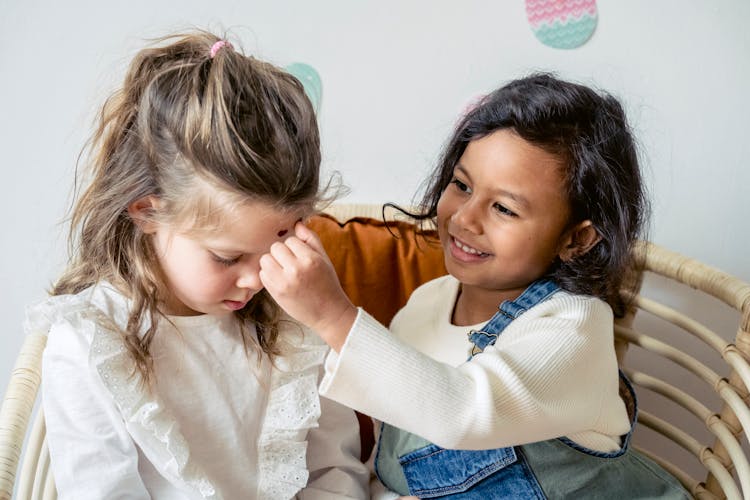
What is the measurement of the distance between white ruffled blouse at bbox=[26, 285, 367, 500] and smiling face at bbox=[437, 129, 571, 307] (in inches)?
8.0

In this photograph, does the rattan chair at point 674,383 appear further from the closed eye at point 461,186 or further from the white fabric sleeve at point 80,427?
the closed eye at point 461,186

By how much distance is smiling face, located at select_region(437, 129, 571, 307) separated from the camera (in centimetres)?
93

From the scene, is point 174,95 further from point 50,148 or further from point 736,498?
point 736,498

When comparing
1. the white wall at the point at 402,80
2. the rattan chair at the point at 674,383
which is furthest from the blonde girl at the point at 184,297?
the white wall at the point at 402,80

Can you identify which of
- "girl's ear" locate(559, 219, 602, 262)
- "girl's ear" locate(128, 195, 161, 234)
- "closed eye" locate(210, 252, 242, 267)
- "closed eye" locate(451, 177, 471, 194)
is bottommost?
"girl's ear" locate(559, 219, 602, 262)

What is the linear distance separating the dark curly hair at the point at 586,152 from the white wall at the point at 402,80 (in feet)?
1.07

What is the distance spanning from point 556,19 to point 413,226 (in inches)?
15.3

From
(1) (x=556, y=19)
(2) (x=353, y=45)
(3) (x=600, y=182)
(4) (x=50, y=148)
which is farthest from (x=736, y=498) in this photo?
(4) (x=50, y=148)

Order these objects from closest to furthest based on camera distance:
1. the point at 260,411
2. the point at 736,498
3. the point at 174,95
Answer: the point at 174,95 < the point at 260,411 < the point at 736,498

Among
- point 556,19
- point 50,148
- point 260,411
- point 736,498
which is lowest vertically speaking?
point 736,498

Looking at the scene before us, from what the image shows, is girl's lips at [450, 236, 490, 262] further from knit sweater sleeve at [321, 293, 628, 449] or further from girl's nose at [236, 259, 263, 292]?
girl's nose at [236, 259, 263, 292]

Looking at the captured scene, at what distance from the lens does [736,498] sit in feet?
3.36

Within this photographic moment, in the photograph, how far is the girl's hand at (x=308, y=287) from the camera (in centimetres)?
74

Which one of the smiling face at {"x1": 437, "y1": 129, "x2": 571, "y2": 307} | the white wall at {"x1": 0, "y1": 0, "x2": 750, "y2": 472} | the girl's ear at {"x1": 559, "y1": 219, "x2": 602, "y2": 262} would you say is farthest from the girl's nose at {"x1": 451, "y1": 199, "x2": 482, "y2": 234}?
the white wall at {"x1": 0, "y1": 0, "x2": 750, "y2": 472}
